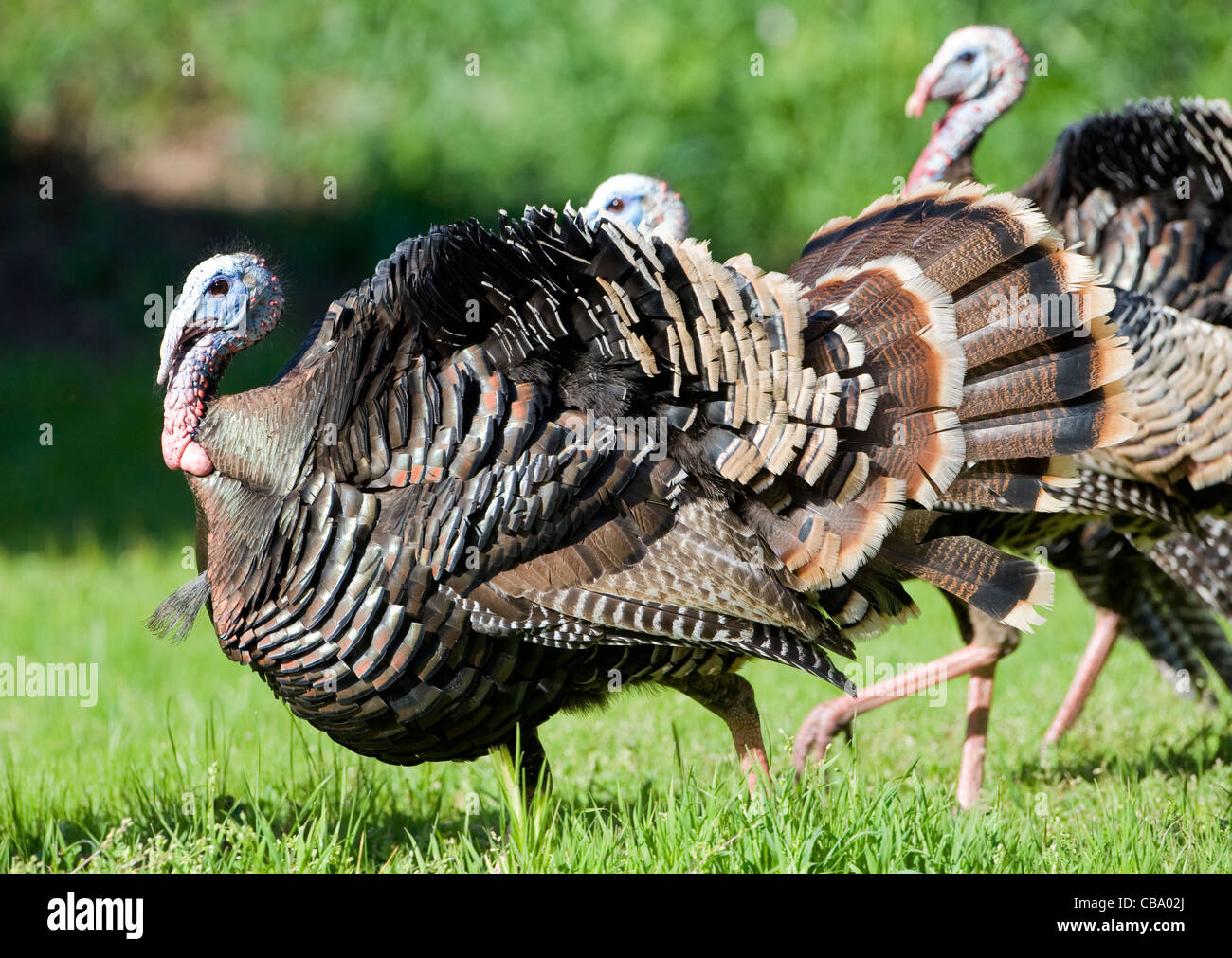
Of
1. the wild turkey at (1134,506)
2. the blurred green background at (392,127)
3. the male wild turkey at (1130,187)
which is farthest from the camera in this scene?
the blurred green background at (392,127)

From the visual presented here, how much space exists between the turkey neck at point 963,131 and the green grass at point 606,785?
1814 millimetres

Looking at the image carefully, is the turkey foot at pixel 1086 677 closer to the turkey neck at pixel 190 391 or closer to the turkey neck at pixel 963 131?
the turkey neck at pixel 963 131

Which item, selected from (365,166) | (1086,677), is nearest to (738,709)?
(1086,677)

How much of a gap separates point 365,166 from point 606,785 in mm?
7219

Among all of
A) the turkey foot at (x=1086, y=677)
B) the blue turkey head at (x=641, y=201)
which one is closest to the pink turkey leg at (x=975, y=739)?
the turkey foot at (x=1086, y=677)

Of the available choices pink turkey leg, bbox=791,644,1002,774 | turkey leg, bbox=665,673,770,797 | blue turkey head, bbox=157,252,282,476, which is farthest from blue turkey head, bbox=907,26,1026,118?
blue turkey head, bbox=157,252,282,476

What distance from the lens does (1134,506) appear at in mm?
4410

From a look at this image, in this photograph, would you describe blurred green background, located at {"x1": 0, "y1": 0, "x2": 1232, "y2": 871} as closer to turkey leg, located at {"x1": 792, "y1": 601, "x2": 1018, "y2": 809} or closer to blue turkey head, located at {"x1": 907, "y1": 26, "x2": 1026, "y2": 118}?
turkey leg, located at {"x1": 792, "y1": 601, "x2": 1018, "y2": 809}

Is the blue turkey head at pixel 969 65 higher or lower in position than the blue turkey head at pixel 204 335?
higher

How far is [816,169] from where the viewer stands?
9578mm

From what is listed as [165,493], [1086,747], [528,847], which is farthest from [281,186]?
[528,847]

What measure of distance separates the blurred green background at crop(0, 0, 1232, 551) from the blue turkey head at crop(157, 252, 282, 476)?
16.8 feet

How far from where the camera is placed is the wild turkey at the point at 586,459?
3160 mm

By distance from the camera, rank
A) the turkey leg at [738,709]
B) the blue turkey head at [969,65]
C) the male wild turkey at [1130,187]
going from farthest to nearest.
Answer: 1. the blue turkey head at [969,65]
2. the male wild turkey at [1130,187]
3. the turkey leg at [738,709]
